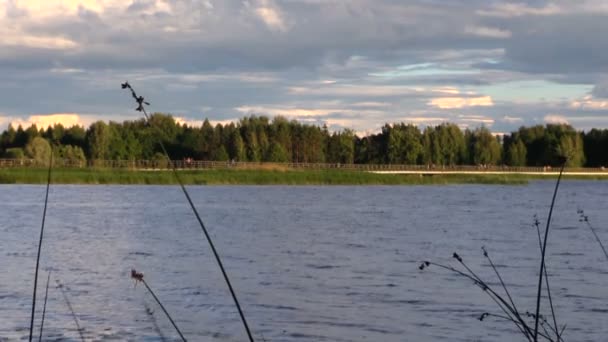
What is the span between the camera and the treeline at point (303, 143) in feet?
425

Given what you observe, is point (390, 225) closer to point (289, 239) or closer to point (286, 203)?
point (289, 239)

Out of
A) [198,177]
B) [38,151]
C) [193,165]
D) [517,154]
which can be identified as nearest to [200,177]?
[198,177]

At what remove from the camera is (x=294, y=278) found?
66.0 feet

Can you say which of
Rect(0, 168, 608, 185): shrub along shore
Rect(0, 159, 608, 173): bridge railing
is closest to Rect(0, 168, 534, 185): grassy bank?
Rect(0, 168, 608, 185): shrub along shore

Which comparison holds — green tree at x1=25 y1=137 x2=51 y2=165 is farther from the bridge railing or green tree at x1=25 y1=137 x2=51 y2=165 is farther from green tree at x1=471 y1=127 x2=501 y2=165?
green tree at x1=471 y1=127 x2=501 y2=165

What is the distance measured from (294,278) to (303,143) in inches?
4888

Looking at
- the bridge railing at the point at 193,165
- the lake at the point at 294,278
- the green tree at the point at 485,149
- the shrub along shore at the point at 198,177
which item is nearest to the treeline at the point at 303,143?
the green tree at the point at 485,149

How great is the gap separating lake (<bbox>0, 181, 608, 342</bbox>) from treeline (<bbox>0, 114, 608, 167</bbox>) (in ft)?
263

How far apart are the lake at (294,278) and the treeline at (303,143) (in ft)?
263

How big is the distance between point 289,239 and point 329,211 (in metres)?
18.4

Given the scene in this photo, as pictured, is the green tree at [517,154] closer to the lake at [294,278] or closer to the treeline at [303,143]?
the treeline at [303,143]

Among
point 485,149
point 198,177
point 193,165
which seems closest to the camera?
point 198,177

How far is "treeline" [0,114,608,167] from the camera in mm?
129500

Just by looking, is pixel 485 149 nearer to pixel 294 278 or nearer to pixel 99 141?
pixel 99 141
